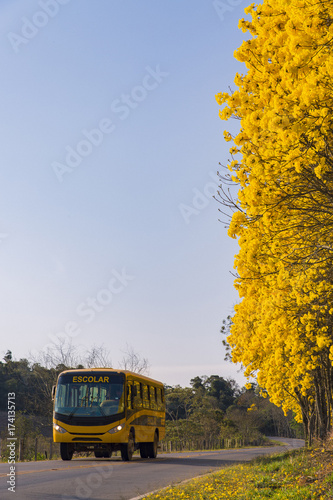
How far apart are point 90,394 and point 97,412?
707 mm

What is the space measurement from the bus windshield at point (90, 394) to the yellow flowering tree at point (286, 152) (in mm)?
7374

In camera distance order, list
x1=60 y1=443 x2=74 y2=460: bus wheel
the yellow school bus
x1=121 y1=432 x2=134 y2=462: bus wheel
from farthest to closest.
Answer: x1=60 y1=443 x2=74 y2=460: bus wheel → x1=121 y1=432 x2=134 y2=462: bus wheel → the yellow school bus

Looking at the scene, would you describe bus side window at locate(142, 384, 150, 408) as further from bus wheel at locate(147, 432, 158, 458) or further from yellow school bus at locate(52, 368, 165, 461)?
bus wheel at locate(147, 432, 158, 458)

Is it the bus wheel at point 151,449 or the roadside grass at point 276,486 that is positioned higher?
the roadside grass at point 276,486

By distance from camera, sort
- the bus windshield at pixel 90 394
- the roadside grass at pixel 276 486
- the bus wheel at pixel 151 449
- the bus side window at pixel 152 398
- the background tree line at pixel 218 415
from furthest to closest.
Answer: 1. the background tree line at pixel 218 415
2. the bus wheel at pixel 151 449
3. the bus side window at pixel 152 398
4. the bus windshield at pixel 90 394
5. the roadside grass at pixel 276 486

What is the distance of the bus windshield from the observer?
19.1 m

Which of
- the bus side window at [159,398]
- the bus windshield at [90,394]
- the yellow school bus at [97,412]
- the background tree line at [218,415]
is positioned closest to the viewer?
the yellow school bus at [97,412]

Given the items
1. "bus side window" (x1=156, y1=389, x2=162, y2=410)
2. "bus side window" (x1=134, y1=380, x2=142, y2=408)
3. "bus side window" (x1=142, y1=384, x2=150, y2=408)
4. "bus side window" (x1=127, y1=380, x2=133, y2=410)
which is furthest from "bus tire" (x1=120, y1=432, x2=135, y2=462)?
"bus side window" (x1=156, y1=389, x2=162, y2=410)

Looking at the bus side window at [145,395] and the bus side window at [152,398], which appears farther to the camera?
the bus side window at [152,398]

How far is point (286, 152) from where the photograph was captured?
8.15m

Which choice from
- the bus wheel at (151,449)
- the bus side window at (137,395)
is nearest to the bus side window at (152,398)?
the bus wheel at (151,449)

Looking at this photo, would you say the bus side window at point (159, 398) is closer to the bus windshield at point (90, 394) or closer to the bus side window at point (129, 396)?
the bus side window at point (129, 396)

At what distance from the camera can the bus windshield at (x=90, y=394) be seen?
752 inches

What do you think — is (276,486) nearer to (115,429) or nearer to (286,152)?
(286,152)
